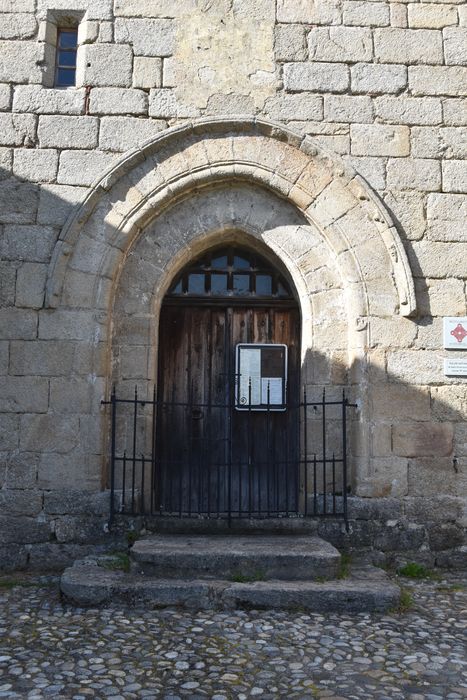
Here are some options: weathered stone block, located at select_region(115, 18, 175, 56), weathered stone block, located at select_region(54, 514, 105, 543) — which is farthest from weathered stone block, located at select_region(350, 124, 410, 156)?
weathered stone block, located at select_region(54, 514, 105, 543)

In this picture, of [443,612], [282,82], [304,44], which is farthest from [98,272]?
[443,612]

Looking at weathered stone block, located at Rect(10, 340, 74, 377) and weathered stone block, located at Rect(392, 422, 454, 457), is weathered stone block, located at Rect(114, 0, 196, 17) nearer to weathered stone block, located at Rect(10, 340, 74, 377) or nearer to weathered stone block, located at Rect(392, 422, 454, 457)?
weathered stone block, located at Rect(10, 340, 74, 377)

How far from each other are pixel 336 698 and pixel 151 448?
283cm

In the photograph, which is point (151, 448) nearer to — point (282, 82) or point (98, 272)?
point (98, 272)

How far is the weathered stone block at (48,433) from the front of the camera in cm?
499

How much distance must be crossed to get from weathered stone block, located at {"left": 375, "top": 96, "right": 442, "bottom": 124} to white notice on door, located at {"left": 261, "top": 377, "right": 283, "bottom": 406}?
8.18ft

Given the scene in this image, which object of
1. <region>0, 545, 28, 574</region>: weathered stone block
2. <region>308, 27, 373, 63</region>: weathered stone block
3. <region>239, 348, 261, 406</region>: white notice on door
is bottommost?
<region>0, 545, 28, 574</region>: weathered stone block

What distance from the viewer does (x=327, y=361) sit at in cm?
529

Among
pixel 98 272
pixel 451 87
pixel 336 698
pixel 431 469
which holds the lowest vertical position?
pixel 336 698

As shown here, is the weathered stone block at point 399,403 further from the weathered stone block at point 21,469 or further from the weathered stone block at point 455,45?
the weathered stone block at point 455,45

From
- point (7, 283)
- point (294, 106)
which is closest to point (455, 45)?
point (294, 106)

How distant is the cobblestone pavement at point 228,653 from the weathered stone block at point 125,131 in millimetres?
3624

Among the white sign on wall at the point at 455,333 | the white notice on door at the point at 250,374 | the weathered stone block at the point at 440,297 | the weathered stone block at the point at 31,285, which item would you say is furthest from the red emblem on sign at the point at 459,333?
the weathered stone block at the point at 31,285

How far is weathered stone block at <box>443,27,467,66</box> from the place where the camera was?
5.56 metres
